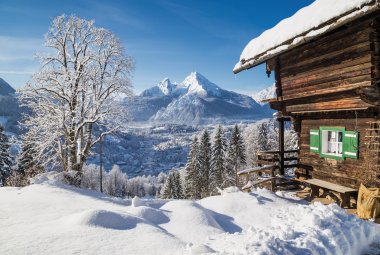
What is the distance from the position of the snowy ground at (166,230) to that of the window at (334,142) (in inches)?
167

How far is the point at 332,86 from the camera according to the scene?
11.7 m

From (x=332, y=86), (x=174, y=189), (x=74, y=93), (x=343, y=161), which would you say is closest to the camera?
(x=332, y=86)

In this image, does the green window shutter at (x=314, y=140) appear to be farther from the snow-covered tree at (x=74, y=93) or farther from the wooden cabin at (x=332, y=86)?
the snow-covered tree at (x=74, y=93)

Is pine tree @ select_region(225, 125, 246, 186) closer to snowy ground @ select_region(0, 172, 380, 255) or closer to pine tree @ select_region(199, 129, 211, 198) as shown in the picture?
pine tree @ select_region(199, 129, 211, 198)

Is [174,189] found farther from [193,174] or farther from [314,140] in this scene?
[314,140]

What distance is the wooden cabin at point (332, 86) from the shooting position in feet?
32.8

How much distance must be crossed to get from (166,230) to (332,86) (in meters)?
8.35

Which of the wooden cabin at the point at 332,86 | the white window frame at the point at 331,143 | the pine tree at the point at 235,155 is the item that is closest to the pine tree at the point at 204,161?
the pine tree at the point at 235,155

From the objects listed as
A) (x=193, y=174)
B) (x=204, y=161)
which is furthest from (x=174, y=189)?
(x=204, y=161)

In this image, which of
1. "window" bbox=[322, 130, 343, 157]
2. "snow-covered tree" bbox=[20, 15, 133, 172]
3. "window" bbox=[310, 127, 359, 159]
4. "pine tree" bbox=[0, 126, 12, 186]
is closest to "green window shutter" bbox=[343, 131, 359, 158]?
"window" bbox=[310, 127, 359, 159]

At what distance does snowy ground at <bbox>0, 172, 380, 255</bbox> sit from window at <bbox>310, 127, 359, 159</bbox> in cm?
424

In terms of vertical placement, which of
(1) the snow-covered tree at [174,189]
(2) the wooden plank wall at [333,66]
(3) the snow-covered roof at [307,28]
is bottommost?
(1) the snow-covered tree at [174,189]

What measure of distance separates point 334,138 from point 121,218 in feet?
31.6

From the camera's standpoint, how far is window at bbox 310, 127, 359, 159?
11477 mm
